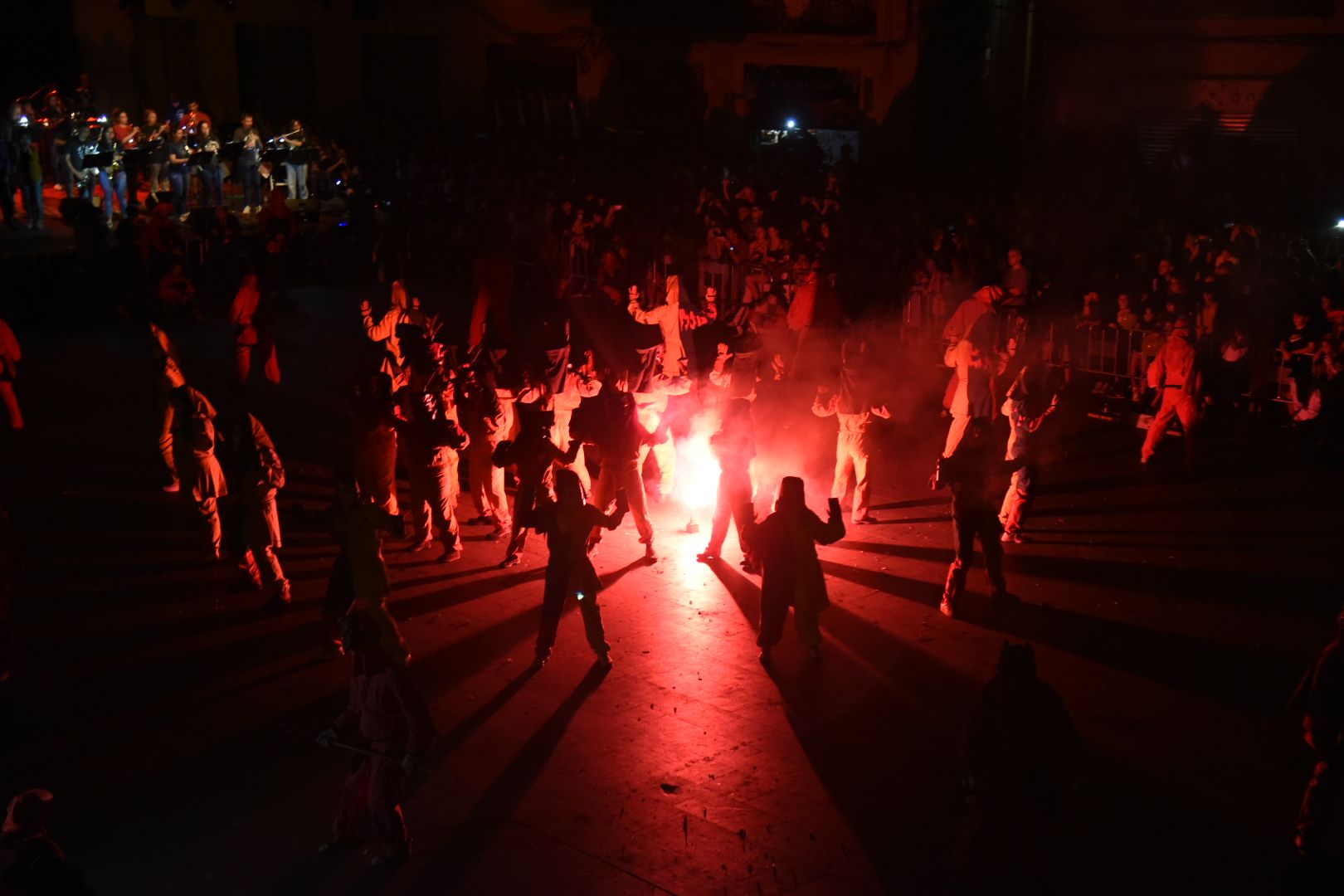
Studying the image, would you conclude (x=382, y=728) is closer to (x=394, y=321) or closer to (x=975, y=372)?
(x=975, y=372)

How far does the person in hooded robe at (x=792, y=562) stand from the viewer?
8281mm

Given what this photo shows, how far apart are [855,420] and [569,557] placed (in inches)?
134

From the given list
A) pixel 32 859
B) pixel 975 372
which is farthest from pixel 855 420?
pixel 32 859

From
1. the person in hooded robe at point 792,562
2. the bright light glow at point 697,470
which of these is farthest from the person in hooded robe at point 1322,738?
the bright light glow at point 697,470

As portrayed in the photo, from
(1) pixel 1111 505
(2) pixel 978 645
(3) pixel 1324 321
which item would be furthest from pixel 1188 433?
(2) pixel 978 645

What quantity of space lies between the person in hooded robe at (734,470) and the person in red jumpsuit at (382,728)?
426 centimetres

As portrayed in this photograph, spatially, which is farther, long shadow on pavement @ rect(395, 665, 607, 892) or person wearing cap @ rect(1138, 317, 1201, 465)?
person wearing cap @ rect(1138, 317, 1201, 465)

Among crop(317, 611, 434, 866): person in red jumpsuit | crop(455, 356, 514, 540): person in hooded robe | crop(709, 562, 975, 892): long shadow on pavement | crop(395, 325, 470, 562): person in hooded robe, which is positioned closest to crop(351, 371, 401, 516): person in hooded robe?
crop(395, 325, 470, 562): person in hooded robe

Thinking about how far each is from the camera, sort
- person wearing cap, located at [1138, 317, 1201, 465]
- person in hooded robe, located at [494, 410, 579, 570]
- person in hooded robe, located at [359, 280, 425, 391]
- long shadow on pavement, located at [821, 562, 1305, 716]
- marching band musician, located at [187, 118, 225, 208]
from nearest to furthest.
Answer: long shadow on pavement, located at [821, 562, 1305, 716]
person in hooded robe, located at [494, 410, 579, 570]
person wearing cap, located at [1138, 317, 1201, 465]
person in hooded robe, located at [359, 280, 425, 391]
marching band musician, located at [187, 118, 225, 208]

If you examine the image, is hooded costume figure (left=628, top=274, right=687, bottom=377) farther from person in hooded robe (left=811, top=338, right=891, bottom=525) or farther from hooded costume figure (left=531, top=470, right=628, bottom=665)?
hooded costume figure (left=531, top=470, right=628, bottom=665)

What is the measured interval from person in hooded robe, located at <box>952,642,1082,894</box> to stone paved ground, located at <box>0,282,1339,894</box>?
1.42 ft

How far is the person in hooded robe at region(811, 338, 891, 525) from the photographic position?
1055cm

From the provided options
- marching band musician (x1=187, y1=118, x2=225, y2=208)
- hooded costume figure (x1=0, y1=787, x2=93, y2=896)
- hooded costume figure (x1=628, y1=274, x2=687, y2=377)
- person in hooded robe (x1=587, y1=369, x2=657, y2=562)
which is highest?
marching band musician (x1=187, y1=118, x2=225, y2=208)

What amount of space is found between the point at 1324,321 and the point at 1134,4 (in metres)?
13.7
